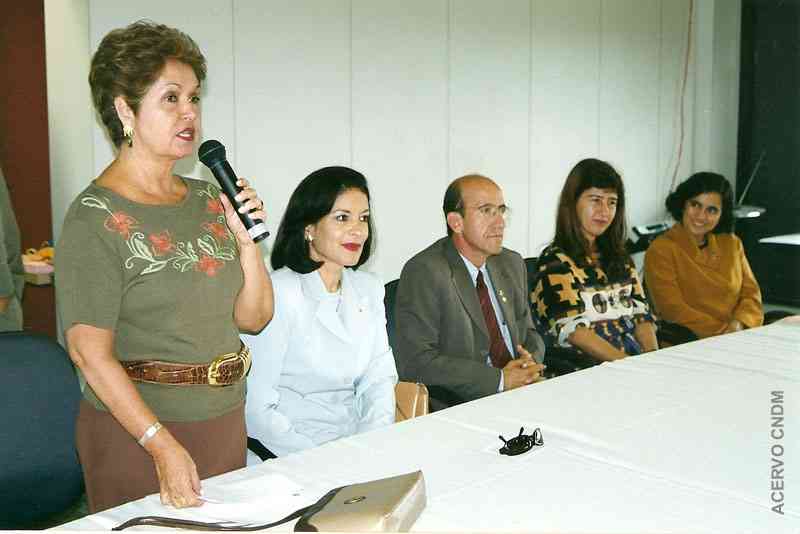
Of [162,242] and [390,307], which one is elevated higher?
[162,242]

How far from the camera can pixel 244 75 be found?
4.19 meters

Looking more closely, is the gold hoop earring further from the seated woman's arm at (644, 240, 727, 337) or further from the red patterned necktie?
the seated woman's arm at (644, 240, 727, 337)

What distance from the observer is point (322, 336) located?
2.35 m

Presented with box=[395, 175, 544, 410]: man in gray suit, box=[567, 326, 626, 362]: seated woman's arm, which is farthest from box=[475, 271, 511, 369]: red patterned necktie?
box=[567, 326, 626, 362]: seated woman's arm

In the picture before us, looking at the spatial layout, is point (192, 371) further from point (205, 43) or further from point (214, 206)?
point (205, 43)

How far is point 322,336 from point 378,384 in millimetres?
222

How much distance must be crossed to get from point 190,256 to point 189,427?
38 centimetres

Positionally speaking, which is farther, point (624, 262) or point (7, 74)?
point (7, 74)

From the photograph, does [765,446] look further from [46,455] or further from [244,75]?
[244,75]

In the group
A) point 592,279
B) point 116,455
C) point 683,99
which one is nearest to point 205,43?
point 592,279

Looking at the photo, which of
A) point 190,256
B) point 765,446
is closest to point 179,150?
point 190,256

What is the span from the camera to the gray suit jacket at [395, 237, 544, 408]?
282 cm

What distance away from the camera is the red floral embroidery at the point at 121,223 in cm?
178

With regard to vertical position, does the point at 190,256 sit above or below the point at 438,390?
above
